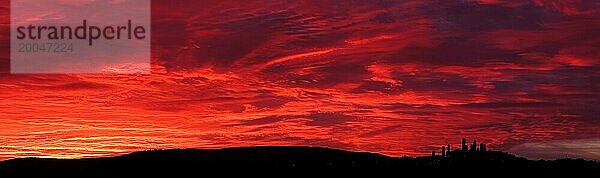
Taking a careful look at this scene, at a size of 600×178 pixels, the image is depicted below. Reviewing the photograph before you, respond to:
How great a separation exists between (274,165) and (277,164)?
91.5 inches

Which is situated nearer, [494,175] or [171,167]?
[494,175]

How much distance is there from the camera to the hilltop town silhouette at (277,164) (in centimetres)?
12861

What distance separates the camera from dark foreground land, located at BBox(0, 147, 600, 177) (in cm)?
12912

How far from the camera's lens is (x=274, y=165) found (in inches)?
6599

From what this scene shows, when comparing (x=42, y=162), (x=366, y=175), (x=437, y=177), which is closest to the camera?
(x=437, y=177)

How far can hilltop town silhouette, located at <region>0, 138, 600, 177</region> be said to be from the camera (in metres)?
129

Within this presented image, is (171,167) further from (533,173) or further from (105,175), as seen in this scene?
(533,173)

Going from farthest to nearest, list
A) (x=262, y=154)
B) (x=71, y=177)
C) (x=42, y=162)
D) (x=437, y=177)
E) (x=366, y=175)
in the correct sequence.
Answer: (x=262, y=154)
(x=42, y=162)
(x=71, y=177)
(x=366, y=175)
(x=437, y=177)

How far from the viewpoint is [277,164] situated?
6688 inches

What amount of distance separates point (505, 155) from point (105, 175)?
7778 cm

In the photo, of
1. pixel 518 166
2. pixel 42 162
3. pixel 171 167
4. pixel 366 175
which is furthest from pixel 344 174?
pixel 42 162

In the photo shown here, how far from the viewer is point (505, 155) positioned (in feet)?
494

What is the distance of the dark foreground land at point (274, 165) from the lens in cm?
12912

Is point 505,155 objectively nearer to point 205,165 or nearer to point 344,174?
point 344,174
